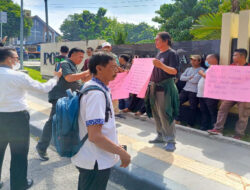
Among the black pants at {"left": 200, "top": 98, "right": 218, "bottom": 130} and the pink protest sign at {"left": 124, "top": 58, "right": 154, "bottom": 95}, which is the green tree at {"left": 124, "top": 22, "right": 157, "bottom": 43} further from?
the pink protest sign at {"left": 124, "top": 58, "right": 154, "bottom": 95}

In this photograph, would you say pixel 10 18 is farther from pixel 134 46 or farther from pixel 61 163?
pixel 61 163

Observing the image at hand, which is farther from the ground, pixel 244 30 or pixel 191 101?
pixel 244 30

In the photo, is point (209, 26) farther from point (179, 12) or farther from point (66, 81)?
point (179, 12)

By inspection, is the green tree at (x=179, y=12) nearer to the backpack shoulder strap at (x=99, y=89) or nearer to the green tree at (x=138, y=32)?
the backpack shoulder strap at (x=99, y=89)

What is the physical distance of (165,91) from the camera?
14.3 ft

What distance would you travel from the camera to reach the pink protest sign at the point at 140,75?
14.8 ft

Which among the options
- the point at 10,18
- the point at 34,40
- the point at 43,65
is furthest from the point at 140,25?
the point at 43,65

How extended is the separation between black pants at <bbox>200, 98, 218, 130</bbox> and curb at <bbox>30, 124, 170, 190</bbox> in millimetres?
2431

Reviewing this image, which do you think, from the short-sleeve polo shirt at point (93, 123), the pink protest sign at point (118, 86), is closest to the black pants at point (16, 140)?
the short-sleeve polo shirt at point (93, 123)

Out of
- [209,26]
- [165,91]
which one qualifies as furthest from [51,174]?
[209,26]

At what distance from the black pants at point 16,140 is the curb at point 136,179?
3.96ft

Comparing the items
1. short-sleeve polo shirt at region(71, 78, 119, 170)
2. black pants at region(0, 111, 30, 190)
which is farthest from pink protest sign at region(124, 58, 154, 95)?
short-sleeve polo shirt at region(71, 78, 119, 170)

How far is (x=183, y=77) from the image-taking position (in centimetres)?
598

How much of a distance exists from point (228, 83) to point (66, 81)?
2.82m
